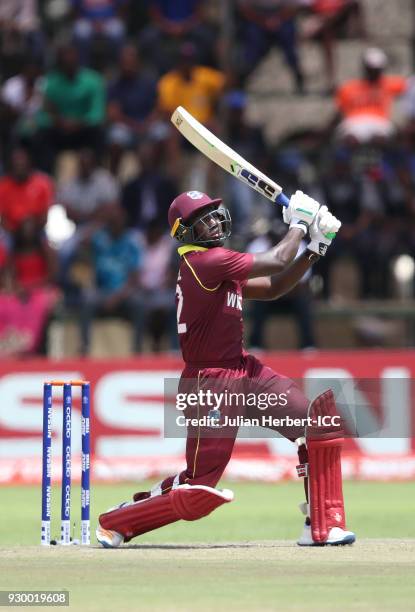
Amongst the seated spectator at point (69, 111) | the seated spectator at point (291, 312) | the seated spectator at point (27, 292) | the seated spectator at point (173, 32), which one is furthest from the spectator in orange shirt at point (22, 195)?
the seated spectator at point (291, 312)

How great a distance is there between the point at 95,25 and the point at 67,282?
374 centimetres

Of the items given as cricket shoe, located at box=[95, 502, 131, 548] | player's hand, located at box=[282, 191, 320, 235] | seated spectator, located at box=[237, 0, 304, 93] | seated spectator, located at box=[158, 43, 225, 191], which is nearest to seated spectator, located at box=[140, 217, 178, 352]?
seated spectator, located at box=[158, 43, 225, 191]

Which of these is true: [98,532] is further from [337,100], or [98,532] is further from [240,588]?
[337,100]

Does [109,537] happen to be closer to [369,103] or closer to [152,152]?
[152,152]

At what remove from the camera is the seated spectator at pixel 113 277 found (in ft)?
52.4

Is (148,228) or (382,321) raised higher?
(148,228)

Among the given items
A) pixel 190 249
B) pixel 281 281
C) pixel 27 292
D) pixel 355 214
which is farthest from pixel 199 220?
pixel 355 214

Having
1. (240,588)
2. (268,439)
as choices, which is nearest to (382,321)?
(268,439)

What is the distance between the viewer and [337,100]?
57.1 feet

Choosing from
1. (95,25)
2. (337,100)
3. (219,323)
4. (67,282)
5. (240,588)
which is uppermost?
(95,25)

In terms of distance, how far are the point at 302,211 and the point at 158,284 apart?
306 inches

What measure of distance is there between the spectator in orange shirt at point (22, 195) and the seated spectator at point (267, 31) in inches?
121

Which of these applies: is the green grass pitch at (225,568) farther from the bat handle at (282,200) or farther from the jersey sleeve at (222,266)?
the bat handle at (282,200)

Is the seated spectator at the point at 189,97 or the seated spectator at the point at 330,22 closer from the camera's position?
the seated spectator at the point at 189,97
